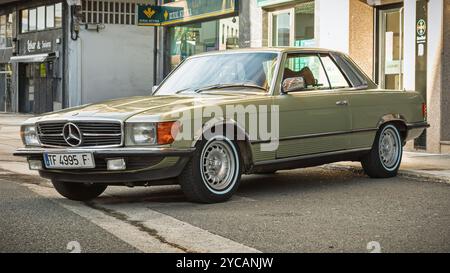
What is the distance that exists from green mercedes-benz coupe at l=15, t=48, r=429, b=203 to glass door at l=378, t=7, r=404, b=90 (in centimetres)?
539

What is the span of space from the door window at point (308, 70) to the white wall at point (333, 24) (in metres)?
6.94

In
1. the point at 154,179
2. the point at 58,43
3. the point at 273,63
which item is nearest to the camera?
the point at 154,179

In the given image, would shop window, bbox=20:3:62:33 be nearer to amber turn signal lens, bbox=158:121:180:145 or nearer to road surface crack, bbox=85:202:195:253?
road surface crack, bbox=85:202:195:253

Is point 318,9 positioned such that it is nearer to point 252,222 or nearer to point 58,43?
point 252,222

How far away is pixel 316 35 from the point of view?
16703 mm

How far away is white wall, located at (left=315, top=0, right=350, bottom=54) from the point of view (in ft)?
51.1

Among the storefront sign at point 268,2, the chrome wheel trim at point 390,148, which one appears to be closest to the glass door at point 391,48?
the storefront sign at point 268,2

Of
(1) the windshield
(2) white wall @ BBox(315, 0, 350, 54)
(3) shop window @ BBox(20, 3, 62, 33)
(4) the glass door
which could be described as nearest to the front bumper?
(1) the windshield

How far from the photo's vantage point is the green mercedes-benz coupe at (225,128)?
265 inches
